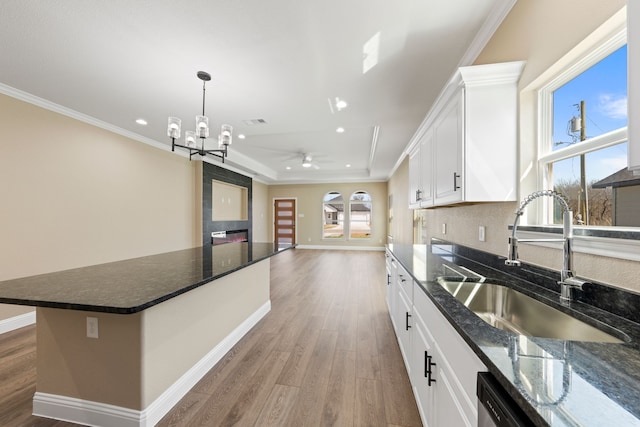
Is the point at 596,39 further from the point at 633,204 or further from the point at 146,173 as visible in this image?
the point at 146,173

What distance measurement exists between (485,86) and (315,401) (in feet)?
7.87

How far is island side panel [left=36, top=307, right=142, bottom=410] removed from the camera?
58.4 inches

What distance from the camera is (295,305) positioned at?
358cm

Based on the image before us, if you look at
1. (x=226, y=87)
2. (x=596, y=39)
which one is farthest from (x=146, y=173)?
(x=596, y=39)

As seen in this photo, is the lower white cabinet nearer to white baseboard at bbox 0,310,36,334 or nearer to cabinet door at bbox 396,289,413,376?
cabinet door at bbox 396,289,413,376

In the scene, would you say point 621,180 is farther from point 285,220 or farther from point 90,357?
point 285,220

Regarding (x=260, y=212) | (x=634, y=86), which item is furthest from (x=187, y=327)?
(x=260, y=212)

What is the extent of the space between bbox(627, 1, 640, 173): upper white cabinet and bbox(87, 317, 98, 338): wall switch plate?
2418 mm

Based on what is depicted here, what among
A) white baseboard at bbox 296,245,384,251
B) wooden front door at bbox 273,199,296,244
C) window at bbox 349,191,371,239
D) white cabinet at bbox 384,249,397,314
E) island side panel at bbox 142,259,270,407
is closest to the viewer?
island side panel at bbox 142,259,270,407

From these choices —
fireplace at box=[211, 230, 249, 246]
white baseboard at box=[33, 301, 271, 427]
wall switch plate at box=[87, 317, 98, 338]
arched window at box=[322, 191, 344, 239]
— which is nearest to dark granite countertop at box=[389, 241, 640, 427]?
white baseboard at box=[33, 301, 271, 427]

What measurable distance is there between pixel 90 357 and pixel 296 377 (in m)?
1.37

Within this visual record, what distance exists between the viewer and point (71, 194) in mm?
3406

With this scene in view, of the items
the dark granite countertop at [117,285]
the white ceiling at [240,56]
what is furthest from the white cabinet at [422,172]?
the dark granite countertop at [117,285]

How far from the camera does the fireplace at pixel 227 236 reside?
20.6ft
